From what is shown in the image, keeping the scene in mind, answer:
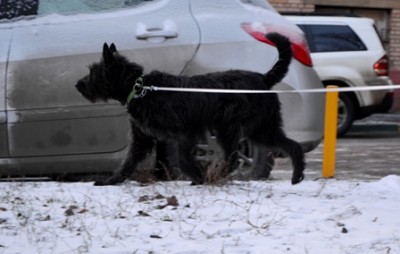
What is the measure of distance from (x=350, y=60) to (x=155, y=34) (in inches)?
286

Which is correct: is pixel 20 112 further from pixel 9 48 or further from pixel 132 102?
pixel 132 102

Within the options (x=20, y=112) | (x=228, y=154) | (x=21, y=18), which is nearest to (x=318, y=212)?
(x=228, y=154)

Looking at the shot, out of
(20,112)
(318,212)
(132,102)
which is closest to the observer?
(318,212)

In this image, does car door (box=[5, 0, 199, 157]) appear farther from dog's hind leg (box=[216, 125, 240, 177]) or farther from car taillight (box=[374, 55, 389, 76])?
car taillight (box=[374, 55, 389, 76])

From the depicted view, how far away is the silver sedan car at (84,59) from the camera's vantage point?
602 centimetres

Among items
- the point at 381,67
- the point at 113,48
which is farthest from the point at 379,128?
the point at 113,48

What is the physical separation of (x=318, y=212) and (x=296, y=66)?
1.83 m

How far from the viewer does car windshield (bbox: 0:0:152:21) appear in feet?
20.2

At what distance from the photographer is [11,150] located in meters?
6.04

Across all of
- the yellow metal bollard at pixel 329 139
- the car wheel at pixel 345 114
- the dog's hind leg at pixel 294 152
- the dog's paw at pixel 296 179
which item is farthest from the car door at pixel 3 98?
the car wheel at pixel 345 114

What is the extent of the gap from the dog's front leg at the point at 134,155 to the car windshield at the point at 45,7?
120 centimetres

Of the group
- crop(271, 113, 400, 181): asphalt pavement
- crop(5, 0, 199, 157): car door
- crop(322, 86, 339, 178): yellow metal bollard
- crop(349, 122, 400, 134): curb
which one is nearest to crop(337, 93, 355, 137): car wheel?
crop(271, 113, 400, 181): asphalt pavement

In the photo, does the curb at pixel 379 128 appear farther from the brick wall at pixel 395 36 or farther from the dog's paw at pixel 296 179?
the dog's paw at pixel 296 179

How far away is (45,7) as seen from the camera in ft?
20.2
